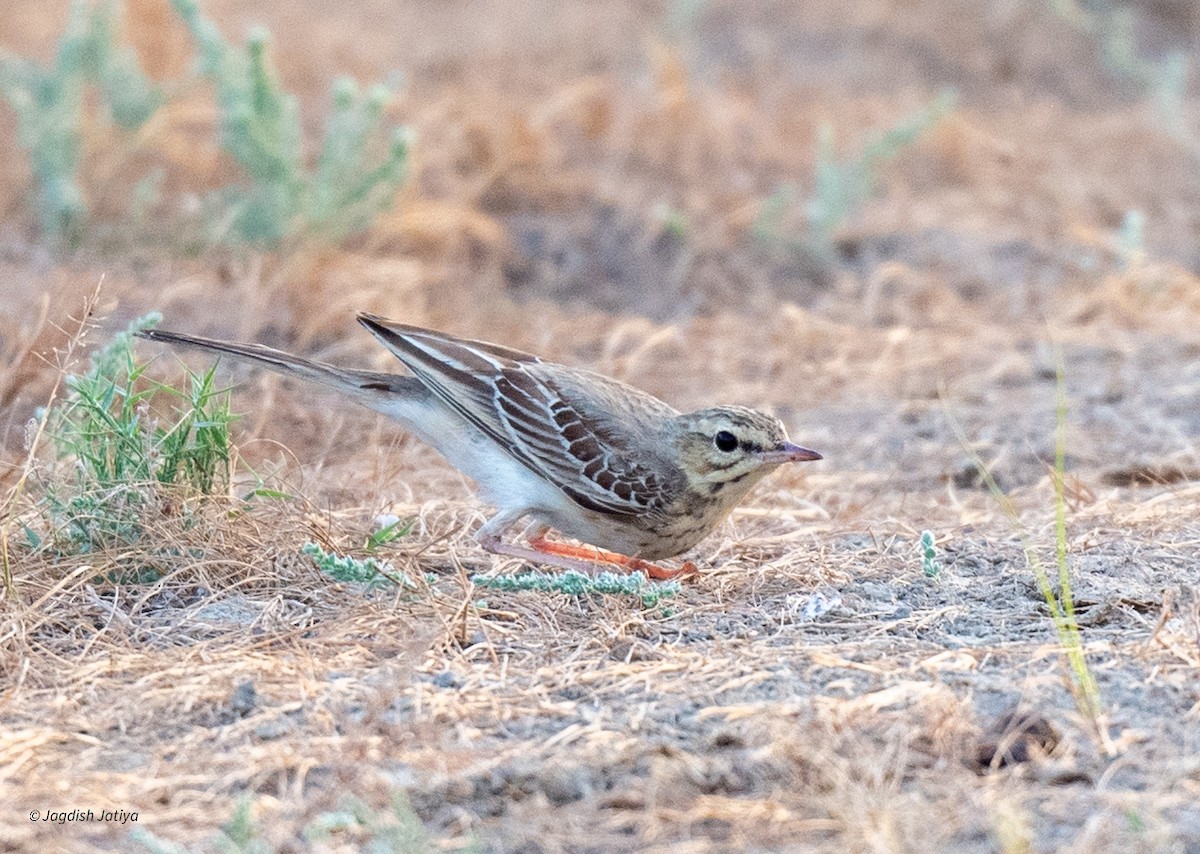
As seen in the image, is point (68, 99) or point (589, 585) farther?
point (68, 99)

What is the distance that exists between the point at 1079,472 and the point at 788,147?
A: 18.0ft

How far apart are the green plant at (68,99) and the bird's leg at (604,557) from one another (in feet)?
14.5

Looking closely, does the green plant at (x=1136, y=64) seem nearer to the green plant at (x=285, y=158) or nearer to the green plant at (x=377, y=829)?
the green plant at (x=285, y=158)

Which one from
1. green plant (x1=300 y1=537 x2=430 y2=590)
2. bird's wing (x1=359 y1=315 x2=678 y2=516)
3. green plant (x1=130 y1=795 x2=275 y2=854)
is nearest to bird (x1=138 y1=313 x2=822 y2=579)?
bird's wing (x1=359 y1=315 x2=678 y2=516)

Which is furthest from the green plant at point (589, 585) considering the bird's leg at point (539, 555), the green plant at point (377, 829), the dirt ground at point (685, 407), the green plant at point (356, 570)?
the green plant at point (377, 829)

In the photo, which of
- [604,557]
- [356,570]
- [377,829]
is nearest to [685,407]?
[604,557]

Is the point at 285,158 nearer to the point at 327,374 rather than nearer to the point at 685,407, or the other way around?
the point at 685,407

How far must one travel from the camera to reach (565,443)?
18.0 feet

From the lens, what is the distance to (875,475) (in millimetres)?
7039

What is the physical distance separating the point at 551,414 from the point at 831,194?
191 inches

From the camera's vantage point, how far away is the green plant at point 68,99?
899 centimetres

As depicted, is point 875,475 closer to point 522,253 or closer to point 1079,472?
point 1079,472

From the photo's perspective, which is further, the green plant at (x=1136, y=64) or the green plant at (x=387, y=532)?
the green plant at (x=1136, y=64)

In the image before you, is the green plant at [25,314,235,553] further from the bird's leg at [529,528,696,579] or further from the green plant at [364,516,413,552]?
the bird's leg at [529,528,696,579]
